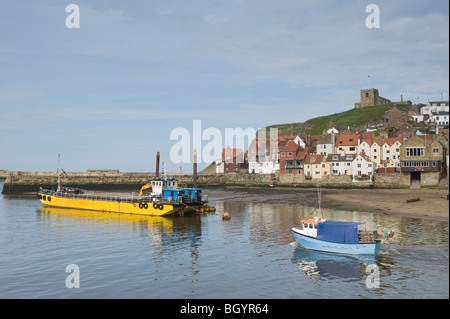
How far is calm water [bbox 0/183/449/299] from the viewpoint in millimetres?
23870

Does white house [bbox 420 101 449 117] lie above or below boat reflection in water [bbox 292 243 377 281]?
above

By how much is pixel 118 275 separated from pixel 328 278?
47.6 ft

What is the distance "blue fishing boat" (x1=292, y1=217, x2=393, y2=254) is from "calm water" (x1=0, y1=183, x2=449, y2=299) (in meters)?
0.78

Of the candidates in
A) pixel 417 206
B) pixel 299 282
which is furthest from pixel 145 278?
pixel 417 206

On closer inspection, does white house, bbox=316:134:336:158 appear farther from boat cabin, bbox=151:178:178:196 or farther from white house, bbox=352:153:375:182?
boat cabin, bbox=151:178:178:196

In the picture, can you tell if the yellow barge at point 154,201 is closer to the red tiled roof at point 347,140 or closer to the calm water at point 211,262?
the calm water at point 211,262

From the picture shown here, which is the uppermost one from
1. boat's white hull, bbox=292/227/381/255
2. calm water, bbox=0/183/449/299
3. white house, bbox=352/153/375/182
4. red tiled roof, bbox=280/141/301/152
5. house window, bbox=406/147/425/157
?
red tiled roof, bbox=280/141/301/152

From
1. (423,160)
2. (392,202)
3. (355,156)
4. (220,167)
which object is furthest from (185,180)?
(392,202)

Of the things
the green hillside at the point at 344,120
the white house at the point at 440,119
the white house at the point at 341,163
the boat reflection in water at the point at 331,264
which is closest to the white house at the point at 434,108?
the white house at the point at 440,119

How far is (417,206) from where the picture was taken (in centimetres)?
5775

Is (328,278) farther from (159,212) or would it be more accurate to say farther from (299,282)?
(159,212)

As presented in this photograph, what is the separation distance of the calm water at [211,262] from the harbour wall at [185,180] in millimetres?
44171

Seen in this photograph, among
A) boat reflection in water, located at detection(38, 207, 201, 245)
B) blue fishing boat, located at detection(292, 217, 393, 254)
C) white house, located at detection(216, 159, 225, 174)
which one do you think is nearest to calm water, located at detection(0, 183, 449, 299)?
boat reflection in water, located at detection(38, 207, 201, 245)

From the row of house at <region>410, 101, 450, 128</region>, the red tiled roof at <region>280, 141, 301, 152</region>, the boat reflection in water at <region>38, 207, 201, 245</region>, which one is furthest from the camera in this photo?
the row of house at <region>410, 101, 450, 128</region>
